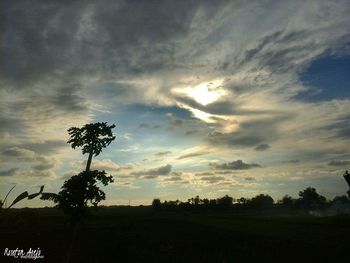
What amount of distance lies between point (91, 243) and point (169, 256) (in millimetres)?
15780

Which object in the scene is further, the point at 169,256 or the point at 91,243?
the point at 91,243

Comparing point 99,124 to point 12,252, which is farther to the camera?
point 12,252

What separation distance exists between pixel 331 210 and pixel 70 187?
196853mm

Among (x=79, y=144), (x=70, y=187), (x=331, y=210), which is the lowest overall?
(x=70, y=187)

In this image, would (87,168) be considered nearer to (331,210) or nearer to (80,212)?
(80,212)

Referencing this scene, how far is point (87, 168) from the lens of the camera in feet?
96.9

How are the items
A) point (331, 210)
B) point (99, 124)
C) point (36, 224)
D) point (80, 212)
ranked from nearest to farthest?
point (36, 224) < point (99, 124) < point (80, 212) < point (331, 210)

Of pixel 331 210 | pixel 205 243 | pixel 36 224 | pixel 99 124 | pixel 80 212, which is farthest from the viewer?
pixel 331 210

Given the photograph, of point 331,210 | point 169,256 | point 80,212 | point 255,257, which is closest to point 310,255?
point 255,257

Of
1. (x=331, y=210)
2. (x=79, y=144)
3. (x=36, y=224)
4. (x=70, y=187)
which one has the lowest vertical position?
(x=36, y=224)

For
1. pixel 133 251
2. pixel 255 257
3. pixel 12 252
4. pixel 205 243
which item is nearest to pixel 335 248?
pixel 255 257

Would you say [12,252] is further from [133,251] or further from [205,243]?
[205,243]

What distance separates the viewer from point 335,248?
37938 millimetres

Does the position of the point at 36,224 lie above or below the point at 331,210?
below
